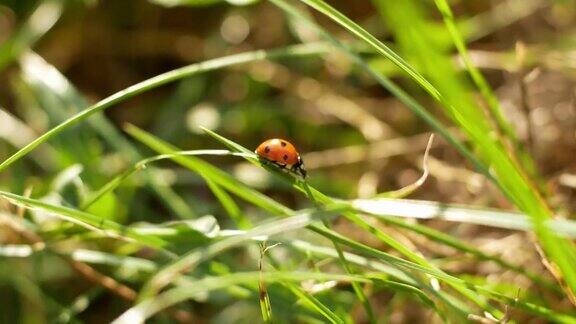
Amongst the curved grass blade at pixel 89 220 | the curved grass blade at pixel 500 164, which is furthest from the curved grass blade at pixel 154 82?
the curved grass blade at pixel 500 164

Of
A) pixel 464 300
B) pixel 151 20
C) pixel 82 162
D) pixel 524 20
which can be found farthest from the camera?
pixel 151 20

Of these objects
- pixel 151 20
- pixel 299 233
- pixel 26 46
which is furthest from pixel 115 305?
pixel 151 20

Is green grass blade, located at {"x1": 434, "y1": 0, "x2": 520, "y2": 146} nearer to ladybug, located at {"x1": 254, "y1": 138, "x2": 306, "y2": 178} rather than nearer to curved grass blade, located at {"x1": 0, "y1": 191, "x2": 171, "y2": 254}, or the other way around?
ladybug, located at {"x1": 254, "y1": 138, "x2": 306, "y2": 178}

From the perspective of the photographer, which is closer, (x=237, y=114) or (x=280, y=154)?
(x=280, y=154)

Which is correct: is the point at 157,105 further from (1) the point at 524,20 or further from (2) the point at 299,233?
(1) the point at 524,20

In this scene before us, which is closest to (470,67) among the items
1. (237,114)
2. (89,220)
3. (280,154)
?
(280,154)

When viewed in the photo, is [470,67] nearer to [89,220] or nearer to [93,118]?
[89,220]
